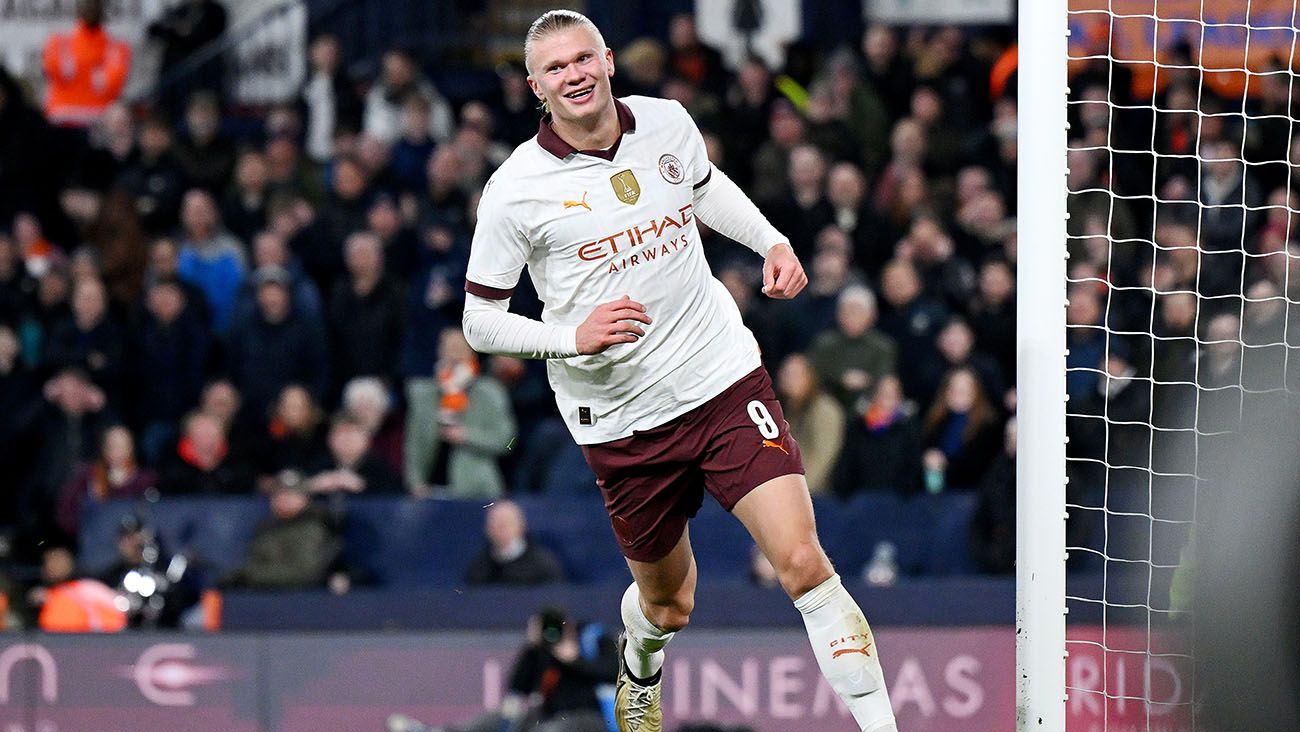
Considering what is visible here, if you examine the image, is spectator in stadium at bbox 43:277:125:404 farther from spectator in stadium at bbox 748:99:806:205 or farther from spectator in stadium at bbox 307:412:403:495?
spectator in stadium at bbox 748:99:806:205

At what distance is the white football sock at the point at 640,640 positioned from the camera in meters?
6.00

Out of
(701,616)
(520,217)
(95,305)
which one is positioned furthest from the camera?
(95,305)

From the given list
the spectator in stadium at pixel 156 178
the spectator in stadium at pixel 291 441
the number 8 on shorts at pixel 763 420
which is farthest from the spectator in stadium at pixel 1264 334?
the spectator in stadium at pixel 156 178

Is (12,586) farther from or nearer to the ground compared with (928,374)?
nearer to the ground

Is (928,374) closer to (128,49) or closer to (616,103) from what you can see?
(616,103)

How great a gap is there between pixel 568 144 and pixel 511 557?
4.70 meters

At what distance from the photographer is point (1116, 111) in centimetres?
1118

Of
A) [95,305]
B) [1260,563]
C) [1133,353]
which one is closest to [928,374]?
[1133,353]

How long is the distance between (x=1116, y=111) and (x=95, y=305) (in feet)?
20.8

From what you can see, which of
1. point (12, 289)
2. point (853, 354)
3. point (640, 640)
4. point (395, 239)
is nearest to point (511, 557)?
Answer: point (853, 354)

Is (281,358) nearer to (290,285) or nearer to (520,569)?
(290,285)

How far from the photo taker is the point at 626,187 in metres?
5.38

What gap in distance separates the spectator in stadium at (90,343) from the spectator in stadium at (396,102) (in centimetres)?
223

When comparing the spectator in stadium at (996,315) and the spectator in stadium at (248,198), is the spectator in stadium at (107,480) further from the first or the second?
the spectator in stadium at (996,315)
